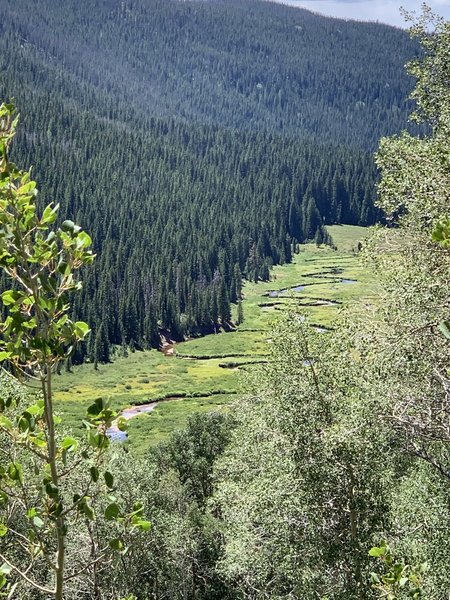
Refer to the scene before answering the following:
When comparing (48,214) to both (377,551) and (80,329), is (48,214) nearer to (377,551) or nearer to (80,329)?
(80,329)

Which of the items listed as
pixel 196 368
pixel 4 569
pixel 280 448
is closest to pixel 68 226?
pixel 4 569

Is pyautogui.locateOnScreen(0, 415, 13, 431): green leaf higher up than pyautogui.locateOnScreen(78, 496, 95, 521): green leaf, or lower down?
higher up

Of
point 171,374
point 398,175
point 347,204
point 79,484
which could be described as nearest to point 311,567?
point 79,484

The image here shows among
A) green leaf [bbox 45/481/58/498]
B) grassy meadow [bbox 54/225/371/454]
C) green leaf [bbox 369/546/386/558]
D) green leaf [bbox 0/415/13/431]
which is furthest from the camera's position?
grassy meadow [bbox 54/225/371/454]

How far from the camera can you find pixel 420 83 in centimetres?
1545

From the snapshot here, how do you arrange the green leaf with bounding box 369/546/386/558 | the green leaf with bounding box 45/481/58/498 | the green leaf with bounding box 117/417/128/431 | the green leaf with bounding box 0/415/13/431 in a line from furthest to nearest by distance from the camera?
the green leaf with bounding box 369/546/386/558, the green leaf with bounding box 117/417/128/431, the green leaf with bounding box 0/415/13/431, the green leaf with bounding box 45/481/58/498

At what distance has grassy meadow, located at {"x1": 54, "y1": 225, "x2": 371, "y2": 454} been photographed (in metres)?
68.1

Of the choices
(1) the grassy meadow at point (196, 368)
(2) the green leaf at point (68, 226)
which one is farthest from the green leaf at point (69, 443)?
(1) the grassy meadow at point (196, 368)

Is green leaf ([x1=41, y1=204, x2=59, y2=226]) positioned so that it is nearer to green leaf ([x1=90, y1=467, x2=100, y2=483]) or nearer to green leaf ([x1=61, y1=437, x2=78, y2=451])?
green leaf ([x1=61, y1=437, x2=78, y2=451])

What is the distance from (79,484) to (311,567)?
779 centimetres

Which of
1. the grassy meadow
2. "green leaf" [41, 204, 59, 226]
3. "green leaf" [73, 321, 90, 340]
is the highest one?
"green leaf" [41, 204, 59, 226]

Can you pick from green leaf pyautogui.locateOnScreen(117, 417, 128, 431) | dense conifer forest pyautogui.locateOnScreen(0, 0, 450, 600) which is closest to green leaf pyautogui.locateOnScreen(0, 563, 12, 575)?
dense conifer forest pyautogui.locateOnScreen(0, 0, 450, 600)

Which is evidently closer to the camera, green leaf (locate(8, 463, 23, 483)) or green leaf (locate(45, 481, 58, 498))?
green leaf (locate(45, 481, 58, 498))

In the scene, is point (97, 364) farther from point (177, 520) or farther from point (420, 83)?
point (420, 83)
